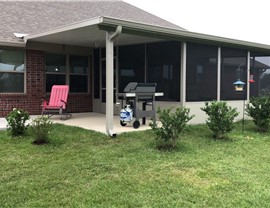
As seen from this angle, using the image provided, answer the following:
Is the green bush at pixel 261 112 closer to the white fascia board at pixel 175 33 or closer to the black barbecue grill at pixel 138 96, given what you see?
the white fascia board at pixel 175 33

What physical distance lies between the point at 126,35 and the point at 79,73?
3581mm

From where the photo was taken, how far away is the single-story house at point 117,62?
920cm

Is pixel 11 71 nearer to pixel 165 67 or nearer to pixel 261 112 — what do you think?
pixel 165 67

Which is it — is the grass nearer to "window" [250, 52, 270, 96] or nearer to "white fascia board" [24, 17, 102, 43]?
"white fascia board" [24, 17, 102, 43]

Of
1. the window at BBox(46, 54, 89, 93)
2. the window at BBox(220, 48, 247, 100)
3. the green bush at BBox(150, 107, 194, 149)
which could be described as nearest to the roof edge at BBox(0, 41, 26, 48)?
the window at BBox(46, 54, 89, 93)

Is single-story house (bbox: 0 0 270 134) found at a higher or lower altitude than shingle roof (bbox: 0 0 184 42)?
lower

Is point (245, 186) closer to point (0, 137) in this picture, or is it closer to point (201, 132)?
point (201, 132)

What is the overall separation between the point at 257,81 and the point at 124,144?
Result: 758 centimetres

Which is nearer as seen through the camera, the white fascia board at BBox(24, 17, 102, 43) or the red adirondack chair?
the white fascia board at BBox(24, 17, 102, 43)

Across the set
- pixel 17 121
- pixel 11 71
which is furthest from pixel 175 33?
pixel 11 71

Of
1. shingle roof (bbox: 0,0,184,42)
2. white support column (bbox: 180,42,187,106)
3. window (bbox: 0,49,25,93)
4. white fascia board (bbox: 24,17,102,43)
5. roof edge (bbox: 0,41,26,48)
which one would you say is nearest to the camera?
white fascia board (bbox: 24,17,102,43)

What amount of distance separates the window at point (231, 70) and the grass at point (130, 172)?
3.48 meters

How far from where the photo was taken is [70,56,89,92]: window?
1155cm

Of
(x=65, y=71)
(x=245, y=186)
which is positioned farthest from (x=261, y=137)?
(x=65, y=71)
